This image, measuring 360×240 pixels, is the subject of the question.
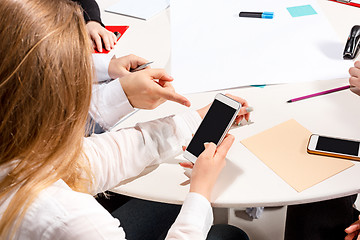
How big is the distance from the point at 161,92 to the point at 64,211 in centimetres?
42

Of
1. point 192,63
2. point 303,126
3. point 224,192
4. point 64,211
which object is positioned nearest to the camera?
point 64,211

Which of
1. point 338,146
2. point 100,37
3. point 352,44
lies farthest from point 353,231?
point 100,37

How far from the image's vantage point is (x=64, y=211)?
71 cm

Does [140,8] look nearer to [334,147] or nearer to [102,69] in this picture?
[102,69]

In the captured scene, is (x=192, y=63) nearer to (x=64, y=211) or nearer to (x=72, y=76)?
(x=72, y=76)

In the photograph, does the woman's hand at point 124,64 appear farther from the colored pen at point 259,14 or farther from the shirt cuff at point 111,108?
the colored pen at point 259,14

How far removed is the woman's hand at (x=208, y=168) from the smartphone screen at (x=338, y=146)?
210 millimetres

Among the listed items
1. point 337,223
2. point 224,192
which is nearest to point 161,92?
point 224,192

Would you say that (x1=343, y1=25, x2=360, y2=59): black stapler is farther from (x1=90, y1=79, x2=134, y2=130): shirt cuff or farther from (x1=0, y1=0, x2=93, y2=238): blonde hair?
(x1=0, y1=0, x2=93, y2=238): blonde hair

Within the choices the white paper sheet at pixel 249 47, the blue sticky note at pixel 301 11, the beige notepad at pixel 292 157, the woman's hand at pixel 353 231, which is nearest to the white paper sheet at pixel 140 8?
the white paper sheet at pixel 249 47

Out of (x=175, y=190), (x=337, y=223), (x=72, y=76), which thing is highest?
(x=72, y=76)

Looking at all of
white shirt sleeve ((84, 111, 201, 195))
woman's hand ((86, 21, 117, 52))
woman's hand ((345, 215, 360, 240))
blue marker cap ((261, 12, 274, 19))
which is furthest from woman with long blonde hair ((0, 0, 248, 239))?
blue marker cap ((261, 12, 274, 19))

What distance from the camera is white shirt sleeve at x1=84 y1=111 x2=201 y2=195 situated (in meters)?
0.95

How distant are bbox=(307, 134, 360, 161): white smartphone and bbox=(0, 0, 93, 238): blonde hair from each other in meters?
0.50
